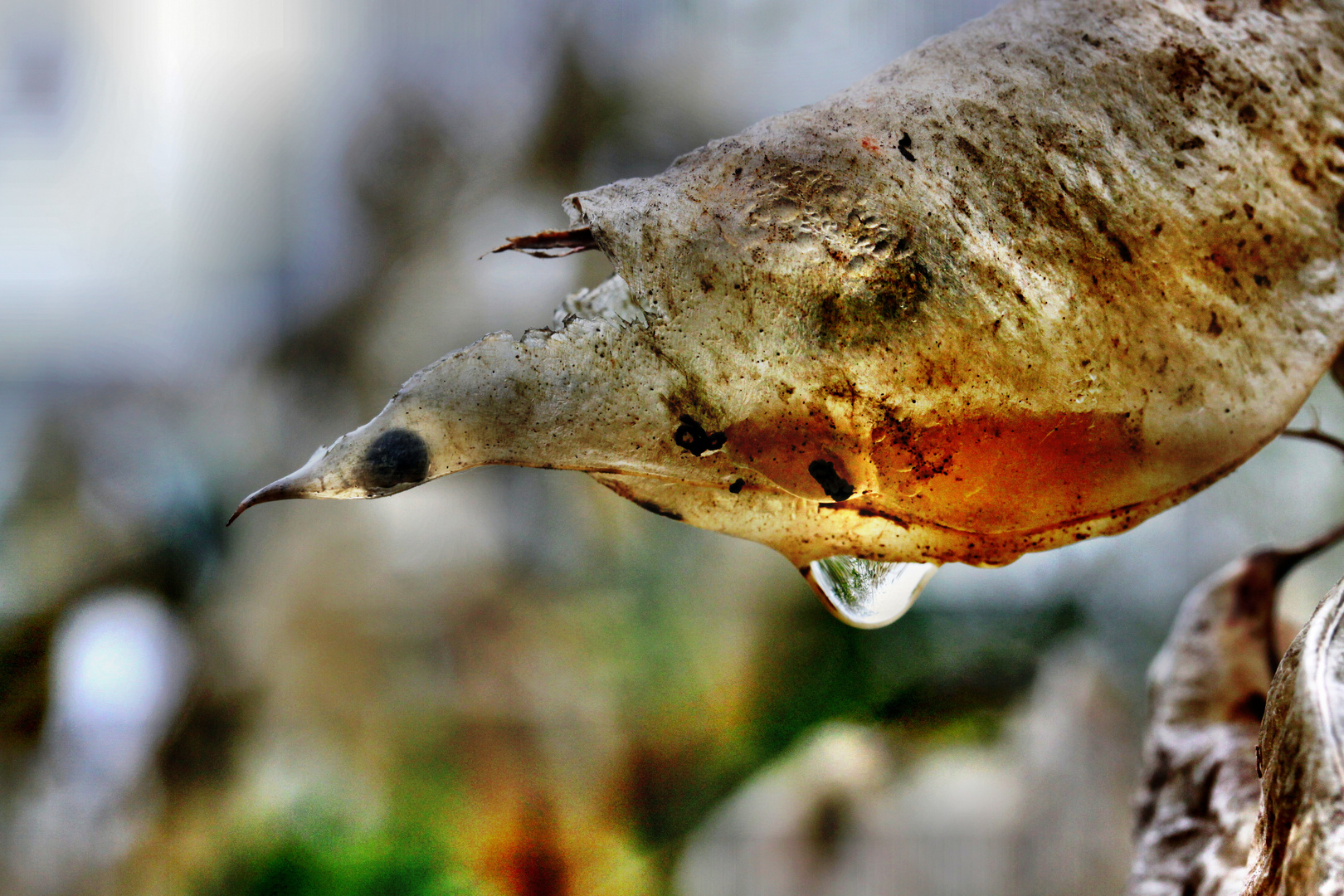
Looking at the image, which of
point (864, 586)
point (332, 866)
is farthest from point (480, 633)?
point (864, 586)

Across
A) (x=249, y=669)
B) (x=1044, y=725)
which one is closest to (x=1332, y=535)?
(x=1044, y=725)

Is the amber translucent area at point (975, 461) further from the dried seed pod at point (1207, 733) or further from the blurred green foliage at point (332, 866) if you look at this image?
the blurred green foliage at point (332, 866)

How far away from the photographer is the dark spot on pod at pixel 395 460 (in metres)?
0.42

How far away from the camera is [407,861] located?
95.0 inches

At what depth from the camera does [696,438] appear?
498 mm

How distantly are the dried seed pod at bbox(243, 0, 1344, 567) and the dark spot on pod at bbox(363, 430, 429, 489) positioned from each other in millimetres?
11

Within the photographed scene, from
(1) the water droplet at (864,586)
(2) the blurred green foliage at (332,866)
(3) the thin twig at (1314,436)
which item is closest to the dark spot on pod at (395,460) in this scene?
(1) the water droplet at (864,586)

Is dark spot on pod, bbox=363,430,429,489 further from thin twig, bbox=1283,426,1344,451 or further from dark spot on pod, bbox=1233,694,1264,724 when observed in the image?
dark spot on pod, bbox=1233,694,1264,724

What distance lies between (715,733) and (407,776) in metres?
0.85

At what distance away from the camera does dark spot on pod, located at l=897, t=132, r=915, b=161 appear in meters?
0.52

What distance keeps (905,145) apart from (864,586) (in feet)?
0.90

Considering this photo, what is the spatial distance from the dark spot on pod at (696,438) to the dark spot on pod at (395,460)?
5.2 inches

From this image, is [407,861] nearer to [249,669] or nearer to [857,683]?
[249,669]

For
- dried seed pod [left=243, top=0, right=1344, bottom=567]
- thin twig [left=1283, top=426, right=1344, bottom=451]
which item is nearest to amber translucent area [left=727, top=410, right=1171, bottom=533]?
dried seed pod [left=243, top=0, right=1344, bottom=567]
